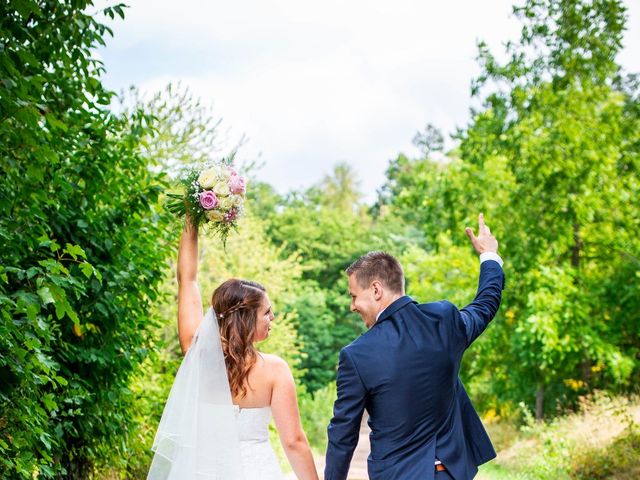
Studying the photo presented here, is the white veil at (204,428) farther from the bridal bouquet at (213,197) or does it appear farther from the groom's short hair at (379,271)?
the groom's short hair at (379,271)

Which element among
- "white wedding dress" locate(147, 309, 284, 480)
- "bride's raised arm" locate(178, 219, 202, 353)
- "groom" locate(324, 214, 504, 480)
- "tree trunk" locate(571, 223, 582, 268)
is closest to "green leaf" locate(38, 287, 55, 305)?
"bride's raised arm" locate(178, 219, 202, 353)

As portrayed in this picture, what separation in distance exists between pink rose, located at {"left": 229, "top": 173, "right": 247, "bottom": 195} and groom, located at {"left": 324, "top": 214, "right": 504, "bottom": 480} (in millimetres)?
932

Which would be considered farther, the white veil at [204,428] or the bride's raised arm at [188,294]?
the bride's raised arm at [188,294]

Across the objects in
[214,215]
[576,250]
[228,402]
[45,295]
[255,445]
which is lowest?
[255,445]

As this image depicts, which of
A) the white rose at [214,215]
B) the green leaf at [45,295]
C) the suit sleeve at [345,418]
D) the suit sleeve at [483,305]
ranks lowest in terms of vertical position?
the suit sleeve at [345,418]

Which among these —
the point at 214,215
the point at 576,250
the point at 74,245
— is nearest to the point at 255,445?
the point at 214,215

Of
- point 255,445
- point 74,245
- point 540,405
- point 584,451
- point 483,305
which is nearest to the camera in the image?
point 483,305

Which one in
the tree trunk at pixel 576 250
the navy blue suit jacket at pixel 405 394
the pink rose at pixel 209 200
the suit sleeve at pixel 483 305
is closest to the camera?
the navy blue suit jacket at pixel 405 394

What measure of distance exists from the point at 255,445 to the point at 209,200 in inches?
51.5

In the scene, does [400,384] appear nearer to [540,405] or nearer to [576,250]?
[576,250]

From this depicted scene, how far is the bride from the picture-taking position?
178 inches

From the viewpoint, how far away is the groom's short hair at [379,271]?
4.29 meters

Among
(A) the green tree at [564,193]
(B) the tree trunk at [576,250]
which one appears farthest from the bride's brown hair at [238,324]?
(B) the tree trunk at [576,250]

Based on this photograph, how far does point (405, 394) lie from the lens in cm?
409
